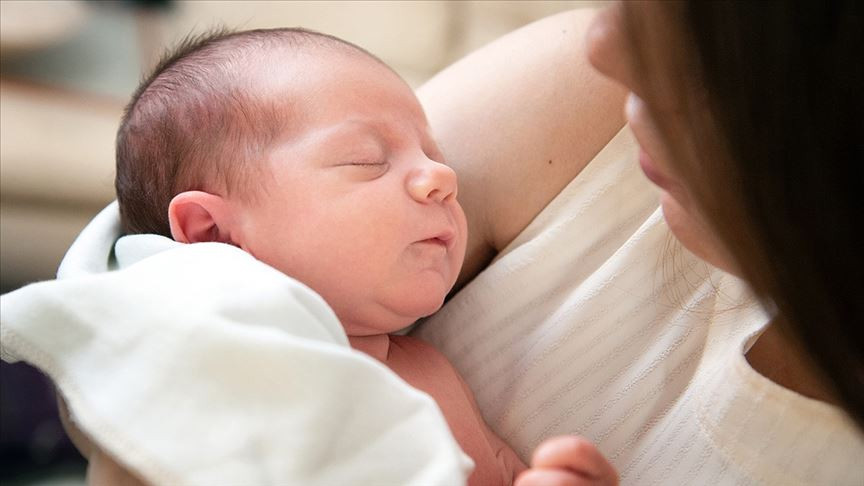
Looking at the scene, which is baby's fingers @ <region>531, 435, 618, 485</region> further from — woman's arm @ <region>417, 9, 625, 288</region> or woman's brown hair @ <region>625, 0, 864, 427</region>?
woman's arm @ <region>417, 9, 625, 288</region>

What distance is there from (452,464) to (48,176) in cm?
98

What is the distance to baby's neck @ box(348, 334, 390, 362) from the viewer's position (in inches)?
31.2

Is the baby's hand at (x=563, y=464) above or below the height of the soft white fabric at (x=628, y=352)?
above

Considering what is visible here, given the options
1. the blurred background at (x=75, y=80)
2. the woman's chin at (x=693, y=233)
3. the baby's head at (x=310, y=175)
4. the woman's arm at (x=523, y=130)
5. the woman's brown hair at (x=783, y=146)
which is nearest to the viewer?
the woman's brown hair at (x=783, y=146)

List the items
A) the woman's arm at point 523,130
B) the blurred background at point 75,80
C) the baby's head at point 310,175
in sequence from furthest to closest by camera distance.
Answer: the blurred background at point 75,80, the woman's arm at point 523,130, the baby's head at point 310,175

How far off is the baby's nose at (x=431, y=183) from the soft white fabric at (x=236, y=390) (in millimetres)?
170

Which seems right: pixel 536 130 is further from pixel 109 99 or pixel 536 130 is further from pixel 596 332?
pixel 109 99

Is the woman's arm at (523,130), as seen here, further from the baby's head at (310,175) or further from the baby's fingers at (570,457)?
the baby's fingers at (570,457)

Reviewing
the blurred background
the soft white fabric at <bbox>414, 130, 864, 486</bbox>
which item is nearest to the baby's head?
the soft white fabric at <bbox>414, 130, 864, 486</bbox>

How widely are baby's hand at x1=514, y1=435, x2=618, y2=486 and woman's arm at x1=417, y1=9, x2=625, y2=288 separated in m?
0.36

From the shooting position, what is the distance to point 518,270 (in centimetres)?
86

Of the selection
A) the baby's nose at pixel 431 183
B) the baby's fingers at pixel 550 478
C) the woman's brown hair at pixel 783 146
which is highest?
the woman's brown hair at pixel 783 146

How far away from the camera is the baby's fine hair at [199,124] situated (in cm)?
77

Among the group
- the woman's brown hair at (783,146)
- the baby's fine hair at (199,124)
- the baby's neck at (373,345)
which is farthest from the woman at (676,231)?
the baby's fine hair at (199,124)
